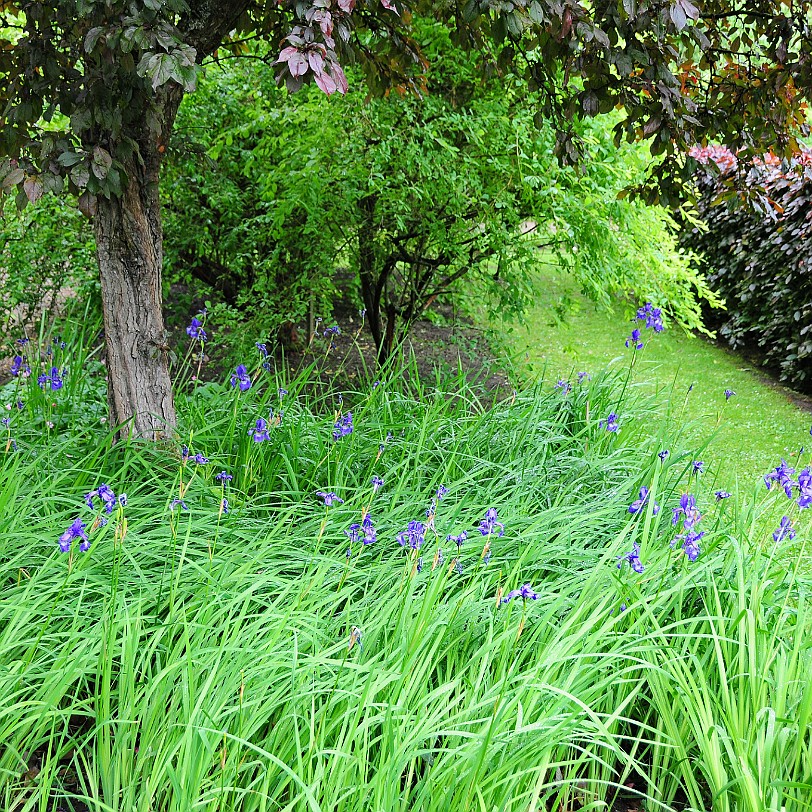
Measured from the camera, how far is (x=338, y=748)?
6.27 feet

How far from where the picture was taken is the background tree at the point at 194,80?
2488 millimetres

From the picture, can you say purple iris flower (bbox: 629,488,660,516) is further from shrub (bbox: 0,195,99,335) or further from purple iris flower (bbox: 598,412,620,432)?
shrub (bbox: 0,195,99,335)

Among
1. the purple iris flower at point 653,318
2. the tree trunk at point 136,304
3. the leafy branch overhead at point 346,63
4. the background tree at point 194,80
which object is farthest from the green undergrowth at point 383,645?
the leafy branch overhead at point 346,63

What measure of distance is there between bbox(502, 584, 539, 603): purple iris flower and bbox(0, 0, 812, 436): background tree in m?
1.51

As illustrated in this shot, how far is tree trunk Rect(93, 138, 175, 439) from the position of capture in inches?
136

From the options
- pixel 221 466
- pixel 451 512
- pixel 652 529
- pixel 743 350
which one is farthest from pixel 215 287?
pixel 743 350

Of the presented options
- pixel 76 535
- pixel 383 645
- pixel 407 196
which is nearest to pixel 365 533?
pixel 383 645

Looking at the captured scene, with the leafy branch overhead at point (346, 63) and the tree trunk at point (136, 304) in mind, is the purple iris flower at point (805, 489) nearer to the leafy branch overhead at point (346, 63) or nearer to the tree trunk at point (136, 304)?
the leafy branch overhead at point (346, 63)

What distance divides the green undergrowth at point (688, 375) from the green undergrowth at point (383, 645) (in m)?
1.80

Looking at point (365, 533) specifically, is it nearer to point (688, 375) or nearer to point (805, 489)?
point (805, 489)

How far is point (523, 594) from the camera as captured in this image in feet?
7.00

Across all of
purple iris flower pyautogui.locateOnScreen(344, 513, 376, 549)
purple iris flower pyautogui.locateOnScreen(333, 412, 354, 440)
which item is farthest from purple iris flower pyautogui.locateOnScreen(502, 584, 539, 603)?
purple iris flower pyautogui.locateOnScreen(333, 412, 354, 440)

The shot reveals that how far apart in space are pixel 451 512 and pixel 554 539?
0.42m

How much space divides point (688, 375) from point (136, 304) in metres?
6.14
